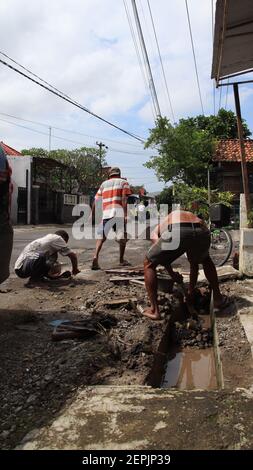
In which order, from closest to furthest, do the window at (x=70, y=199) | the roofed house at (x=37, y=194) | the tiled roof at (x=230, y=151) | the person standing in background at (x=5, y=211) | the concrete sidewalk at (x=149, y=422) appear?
the concrete sidewalk at (x=149, y=422)
the person standing in background at (x=5, y=211)
the tiled roof at (x=230, y=151)
the roofed house at (x=37, y=194)
the window at (x=70, y=199)

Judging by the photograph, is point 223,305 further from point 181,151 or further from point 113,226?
point 181,151

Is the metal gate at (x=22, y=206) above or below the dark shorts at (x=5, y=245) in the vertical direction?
above

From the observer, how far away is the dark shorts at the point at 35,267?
654 cm

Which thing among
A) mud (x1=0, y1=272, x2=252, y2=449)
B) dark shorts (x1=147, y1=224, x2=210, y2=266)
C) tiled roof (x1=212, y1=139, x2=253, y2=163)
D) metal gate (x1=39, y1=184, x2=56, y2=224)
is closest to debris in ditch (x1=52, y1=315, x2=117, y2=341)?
mud (x1=0, y1=272, x2=252, y2=449)

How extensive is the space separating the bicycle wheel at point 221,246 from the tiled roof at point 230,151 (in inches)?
618

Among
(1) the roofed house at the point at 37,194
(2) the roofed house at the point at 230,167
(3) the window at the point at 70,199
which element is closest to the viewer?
(2) the roofed house at the point at 230,167

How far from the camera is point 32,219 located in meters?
27.1

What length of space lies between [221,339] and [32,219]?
23.5m

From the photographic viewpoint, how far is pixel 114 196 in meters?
7.80

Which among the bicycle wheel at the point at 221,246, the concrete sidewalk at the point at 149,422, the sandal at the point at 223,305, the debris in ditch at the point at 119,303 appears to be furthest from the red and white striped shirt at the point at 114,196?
the concrete sidewalk at the point at 149,422

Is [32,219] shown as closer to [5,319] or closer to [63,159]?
[63,159]

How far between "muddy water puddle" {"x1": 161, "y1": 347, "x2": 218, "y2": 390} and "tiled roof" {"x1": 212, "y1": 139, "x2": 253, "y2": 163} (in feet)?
67.6

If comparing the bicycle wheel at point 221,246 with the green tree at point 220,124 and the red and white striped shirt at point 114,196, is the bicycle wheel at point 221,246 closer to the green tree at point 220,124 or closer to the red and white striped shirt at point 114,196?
the red and white striped shirt at point 114,196
